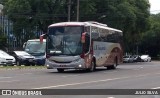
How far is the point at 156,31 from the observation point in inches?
4200

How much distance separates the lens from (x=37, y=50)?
4550 centimetres

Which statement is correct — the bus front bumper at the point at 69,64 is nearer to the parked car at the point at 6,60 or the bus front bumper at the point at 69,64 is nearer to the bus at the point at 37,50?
the parked car at the point at 6,60

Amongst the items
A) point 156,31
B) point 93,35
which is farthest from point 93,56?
point 156,31

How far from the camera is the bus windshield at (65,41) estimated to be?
30156mm

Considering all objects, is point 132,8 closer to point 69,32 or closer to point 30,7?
point 30,7

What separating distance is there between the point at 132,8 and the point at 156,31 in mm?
36639

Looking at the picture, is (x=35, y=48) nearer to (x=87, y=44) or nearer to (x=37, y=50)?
(x=37, y=50)

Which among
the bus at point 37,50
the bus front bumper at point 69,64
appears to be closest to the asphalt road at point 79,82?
the bus front bumper at point 69,64

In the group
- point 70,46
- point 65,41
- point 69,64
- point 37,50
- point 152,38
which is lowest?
point 152,38

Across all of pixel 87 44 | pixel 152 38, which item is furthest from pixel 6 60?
pixel 152 38

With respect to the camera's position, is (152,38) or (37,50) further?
(152,38)

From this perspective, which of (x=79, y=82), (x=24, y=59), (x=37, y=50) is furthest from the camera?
(x=37, y=50)

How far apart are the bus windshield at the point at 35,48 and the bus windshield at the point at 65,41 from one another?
14.6 metres

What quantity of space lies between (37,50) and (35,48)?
0.51 meters
